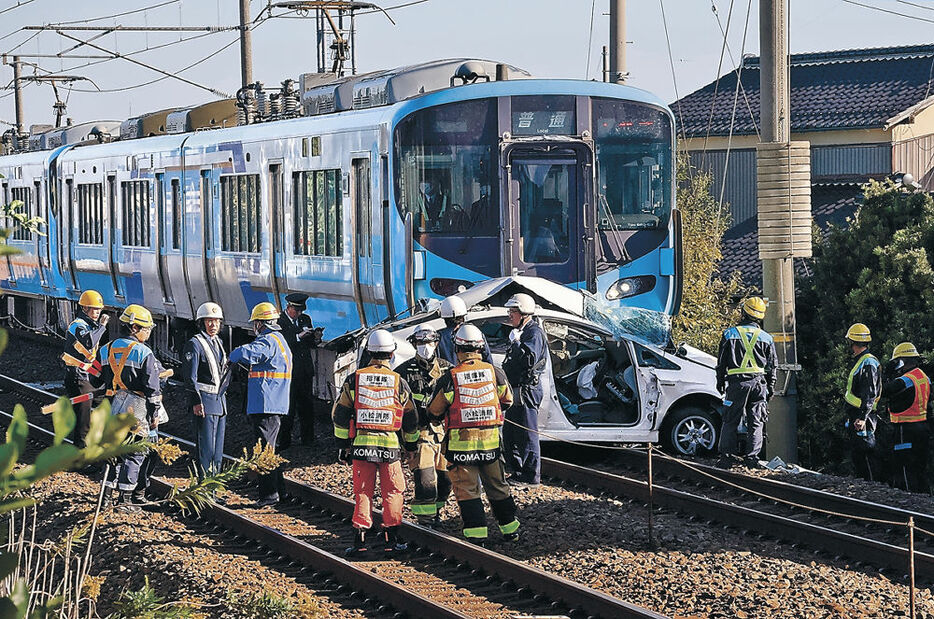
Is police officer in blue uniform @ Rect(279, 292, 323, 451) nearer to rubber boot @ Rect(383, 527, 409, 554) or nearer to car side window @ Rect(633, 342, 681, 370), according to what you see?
car side window @ Rect(633, 342, 681, 370)

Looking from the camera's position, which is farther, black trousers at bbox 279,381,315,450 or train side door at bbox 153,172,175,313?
train side door at bbox 153,172,175,313

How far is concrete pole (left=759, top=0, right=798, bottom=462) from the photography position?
1259cm

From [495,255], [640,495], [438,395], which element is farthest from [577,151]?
[438,395]

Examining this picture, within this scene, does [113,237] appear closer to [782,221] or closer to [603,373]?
[603,373]

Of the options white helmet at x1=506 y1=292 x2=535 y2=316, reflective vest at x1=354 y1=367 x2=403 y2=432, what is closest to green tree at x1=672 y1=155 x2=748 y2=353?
white helmet at x1=506 y1=292 x2=535 y2=316

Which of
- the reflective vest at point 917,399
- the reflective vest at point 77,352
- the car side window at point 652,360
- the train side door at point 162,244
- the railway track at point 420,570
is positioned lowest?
the railway track at point 420,570

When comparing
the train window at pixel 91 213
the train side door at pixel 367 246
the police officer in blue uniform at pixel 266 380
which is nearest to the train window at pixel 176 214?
the train window at pixel 91 213

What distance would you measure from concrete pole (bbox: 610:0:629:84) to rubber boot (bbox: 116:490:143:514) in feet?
31.5

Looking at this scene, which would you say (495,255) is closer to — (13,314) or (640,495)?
(640,495)

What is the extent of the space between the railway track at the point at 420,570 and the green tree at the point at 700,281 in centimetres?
905

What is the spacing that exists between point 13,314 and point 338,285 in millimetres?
16812

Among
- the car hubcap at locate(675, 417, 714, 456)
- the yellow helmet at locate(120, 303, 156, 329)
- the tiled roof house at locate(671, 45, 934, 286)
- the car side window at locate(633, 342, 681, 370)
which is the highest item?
the tiled roof house at locate(671, 45, 934, 286)

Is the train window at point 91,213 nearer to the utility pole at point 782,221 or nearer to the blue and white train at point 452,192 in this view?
the blue and white train at point 452,192

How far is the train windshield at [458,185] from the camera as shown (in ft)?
44.1
